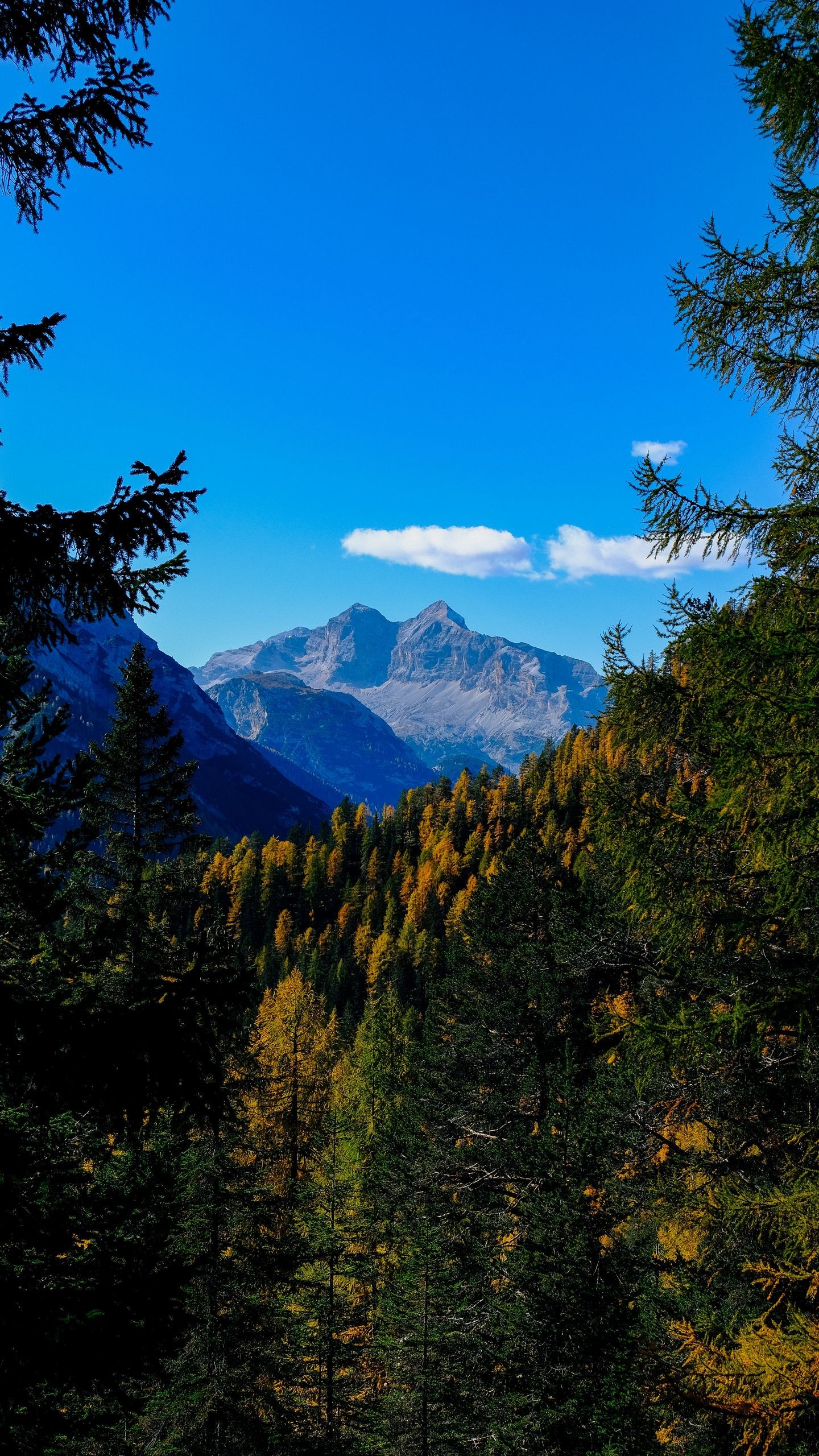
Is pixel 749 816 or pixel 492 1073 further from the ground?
pixel 749 816

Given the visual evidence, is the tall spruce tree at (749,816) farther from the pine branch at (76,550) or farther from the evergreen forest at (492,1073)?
the pine branch at (76,550)

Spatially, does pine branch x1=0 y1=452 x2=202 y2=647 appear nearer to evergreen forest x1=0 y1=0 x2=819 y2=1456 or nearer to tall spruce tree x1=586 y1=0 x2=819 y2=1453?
evergreen forest x1=0 y1=0 x2=819 y2=1456

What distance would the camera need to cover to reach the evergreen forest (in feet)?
13.2

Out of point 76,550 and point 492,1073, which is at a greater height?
point 76,550

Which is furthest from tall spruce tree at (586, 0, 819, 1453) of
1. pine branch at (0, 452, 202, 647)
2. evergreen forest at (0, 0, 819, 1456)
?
pine branch at (0, 452, 202, 647)

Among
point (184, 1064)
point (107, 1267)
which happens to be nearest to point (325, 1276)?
point (107, 1267)

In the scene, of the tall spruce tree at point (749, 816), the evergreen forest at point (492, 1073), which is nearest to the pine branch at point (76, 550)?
the evergreen forest at point (492, 1073)

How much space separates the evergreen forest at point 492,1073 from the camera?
13.2 ft

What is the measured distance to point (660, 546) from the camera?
5.58 m

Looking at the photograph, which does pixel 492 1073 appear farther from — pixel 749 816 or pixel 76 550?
pixel 76 550

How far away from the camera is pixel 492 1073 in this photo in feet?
53.8

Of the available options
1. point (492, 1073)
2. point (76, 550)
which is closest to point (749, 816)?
point (76, 550)

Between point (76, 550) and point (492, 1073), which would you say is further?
point (492, 1073)

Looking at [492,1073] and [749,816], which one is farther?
[492,1073]
